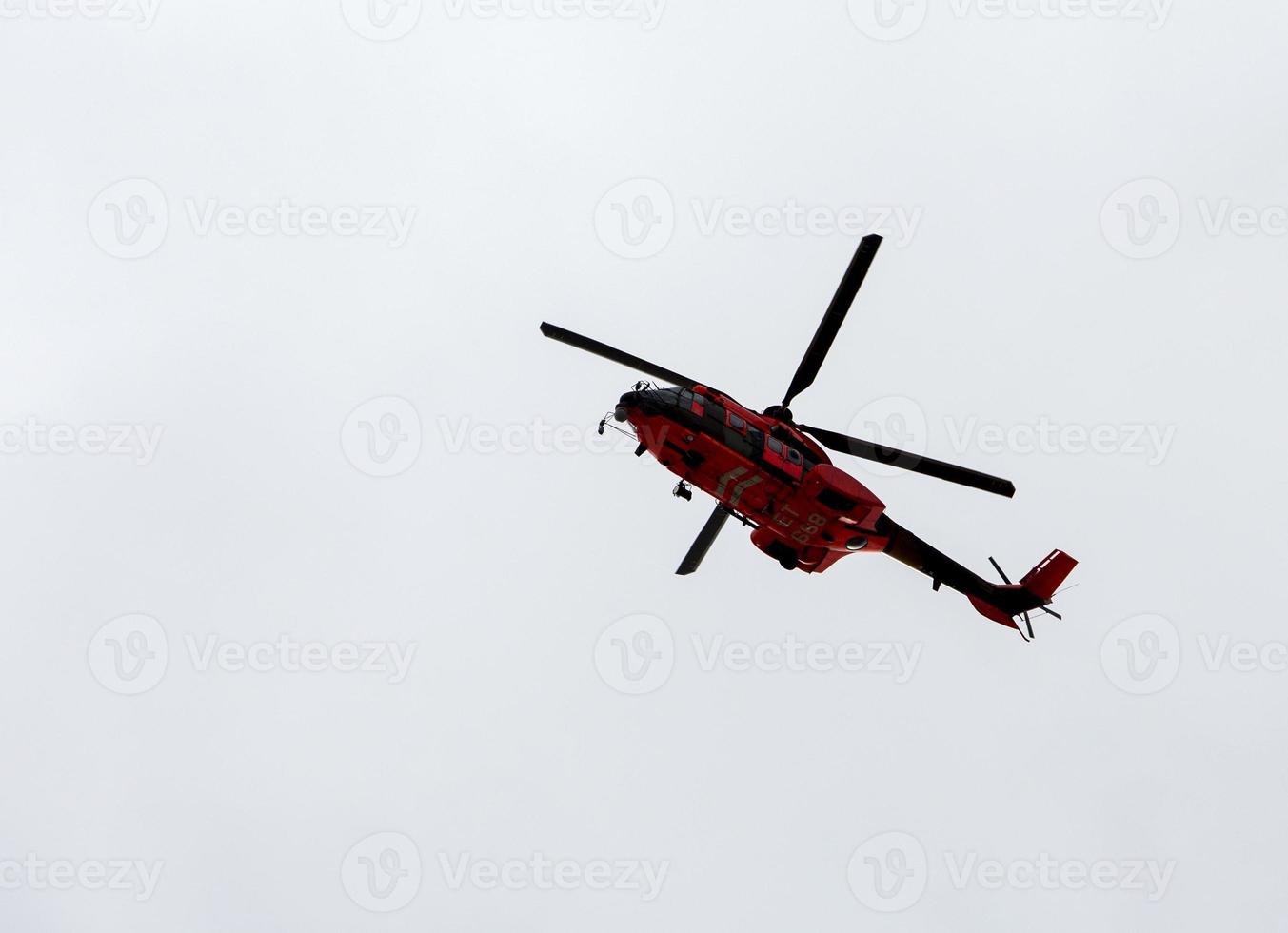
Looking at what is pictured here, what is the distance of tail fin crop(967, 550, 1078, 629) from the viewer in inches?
1085

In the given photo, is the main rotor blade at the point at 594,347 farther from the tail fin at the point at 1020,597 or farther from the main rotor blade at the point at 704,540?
the tail fin at the point at 1020,597

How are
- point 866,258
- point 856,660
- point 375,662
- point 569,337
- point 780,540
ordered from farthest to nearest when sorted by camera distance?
point 375,662 → point 856,660 → point 780,540 → point 866,258 → point 569,337

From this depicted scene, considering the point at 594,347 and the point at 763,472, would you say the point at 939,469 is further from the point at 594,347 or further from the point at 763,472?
the point at 594,347

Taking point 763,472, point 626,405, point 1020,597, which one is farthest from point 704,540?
point 1020,597

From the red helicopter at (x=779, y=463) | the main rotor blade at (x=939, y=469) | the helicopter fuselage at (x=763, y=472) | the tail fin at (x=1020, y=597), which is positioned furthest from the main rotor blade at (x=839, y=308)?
the tail fin at (x=1020, y=597)

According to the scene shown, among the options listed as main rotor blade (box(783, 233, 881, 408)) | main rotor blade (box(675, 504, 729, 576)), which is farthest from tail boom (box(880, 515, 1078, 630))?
main rotor blade (box(783, 233, 881, 408))

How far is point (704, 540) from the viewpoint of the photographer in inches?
999

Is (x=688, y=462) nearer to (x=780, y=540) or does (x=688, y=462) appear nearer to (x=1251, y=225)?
(x=780, y=540)

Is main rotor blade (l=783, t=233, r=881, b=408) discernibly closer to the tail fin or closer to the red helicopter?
the red helicopter

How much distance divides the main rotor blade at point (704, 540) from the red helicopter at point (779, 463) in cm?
3

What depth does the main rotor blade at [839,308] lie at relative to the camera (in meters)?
22.6

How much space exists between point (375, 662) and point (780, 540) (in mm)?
14640

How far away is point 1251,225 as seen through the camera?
33062 millimetres

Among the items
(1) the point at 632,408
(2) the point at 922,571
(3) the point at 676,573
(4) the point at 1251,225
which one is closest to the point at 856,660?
(2) the point at 922,571
